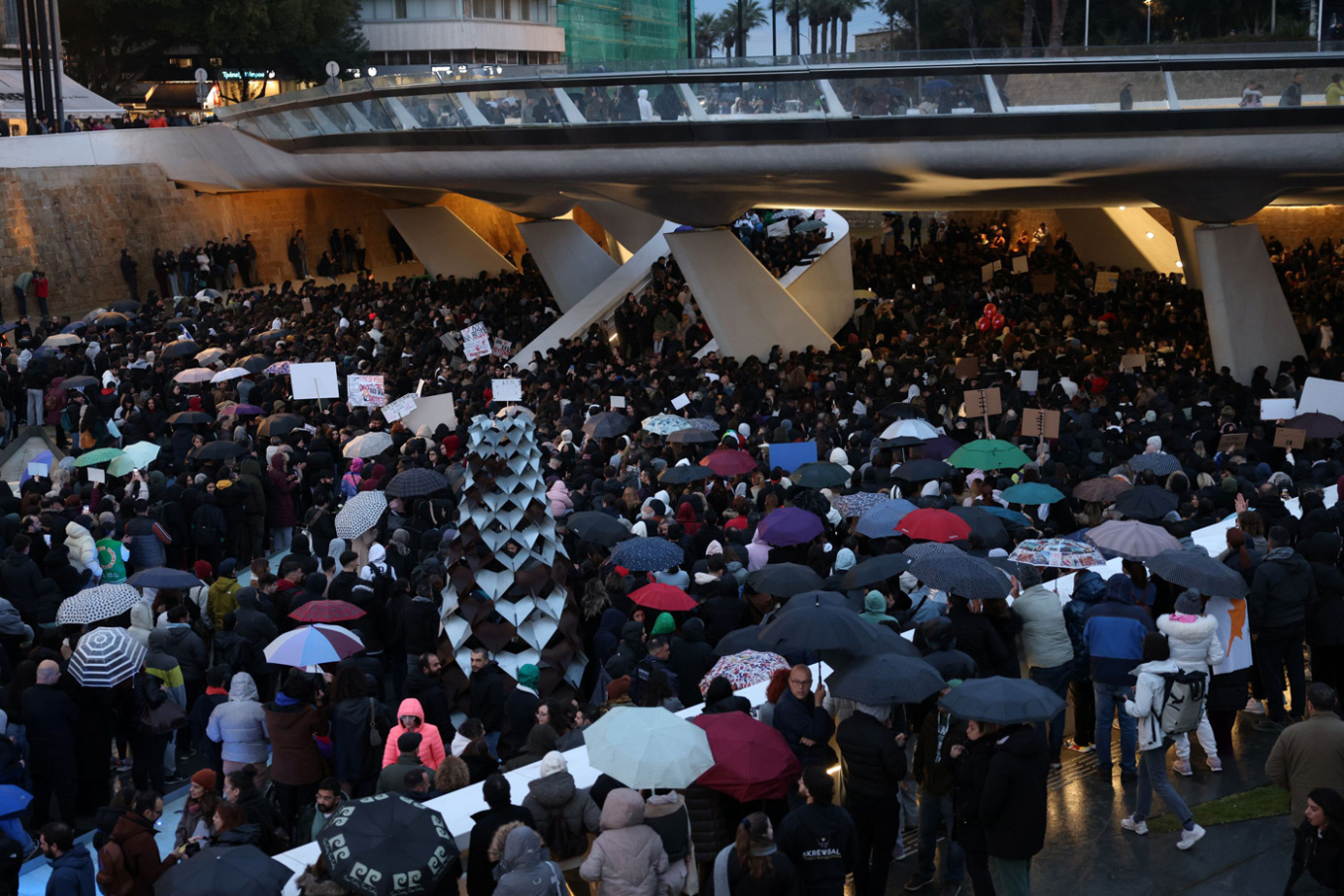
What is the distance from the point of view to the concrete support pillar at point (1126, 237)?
104 feet

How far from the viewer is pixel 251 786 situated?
7.60 metres

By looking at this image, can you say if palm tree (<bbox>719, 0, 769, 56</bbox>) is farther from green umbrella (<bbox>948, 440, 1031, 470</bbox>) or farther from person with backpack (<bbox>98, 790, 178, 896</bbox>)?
person with backpack (<bbox>98, 790, 178, 896</bbox>)

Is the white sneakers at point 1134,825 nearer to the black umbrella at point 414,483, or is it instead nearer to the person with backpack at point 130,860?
the person with backpack at point 130,860

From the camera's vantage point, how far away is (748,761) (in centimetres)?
707

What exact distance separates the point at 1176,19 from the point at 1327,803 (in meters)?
17.1

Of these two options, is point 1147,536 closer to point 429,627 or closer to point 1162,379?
point 429,627

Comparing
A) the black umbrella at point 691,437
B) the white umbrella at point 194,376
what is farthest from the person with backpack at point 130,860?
the white umbrella at point 194,376

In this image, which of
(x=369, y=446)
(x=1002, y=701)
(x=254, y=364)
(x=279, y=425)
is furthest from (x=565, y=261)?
(x=1002, y=701)

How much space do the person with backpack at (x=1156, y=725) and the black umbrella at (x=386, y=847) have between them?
13.2 ft

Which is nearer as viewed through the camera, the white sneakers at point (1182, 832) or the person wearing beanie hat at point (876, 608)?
the white sneakers at point (1182, 832)

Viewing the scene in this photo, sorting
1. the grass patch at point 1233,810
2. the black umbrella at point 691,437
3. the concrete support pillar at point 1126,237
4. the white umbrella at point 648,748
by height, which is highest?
the concrete support pillar at point 1126,237

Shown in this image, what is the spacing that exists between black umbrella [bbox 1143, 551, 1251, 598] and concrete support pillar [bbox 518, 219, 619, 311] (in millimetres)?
24537

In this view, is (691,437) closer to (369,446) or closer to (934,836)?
(369,446)

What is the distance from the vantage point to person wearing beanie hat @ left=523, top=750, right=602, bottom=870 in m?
6.90
